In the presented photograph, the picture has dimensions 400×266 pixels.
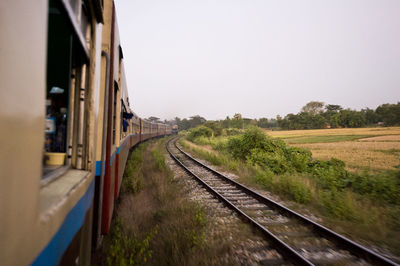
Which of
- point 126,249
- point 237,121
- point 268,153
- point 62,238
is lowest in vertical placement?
point 126,249

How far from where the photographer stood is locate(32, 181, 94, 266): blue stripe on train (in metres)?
0.96

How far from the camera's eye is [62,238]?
118 cm

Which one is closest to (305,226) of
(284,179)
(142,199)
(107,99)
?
(284,179)

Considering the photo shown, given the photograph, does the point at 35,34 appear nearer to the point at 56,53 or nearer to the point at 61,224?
the point at 61,224

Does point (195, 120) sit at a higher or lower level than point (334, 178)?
higher

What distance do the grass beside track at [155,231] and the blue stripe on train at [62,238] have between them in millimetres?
1167

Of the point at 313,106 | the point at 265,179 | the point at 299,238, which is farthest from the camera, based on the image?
the point at 313,106

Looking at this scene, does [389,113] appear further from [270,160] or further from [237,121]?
[270,160]

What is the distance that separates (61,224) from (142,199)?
4.40m

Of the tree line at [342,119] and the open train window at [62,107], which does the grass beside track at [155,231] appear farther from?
the tree line at [342,119]

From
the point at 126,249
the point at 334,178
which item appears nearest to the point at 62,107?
the point at 126,249

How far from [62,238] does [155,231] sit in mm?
2202

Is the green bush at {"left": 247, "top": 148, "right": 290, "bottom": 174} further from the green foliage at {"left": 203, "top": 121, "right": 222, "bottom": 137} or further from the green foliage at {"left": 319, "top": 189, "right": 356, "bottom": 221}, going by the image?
the green foliage at {"left": 203, "top": 121, "right": 222, "bottom": 137}

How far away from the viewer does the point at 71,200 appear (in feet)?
4.21
